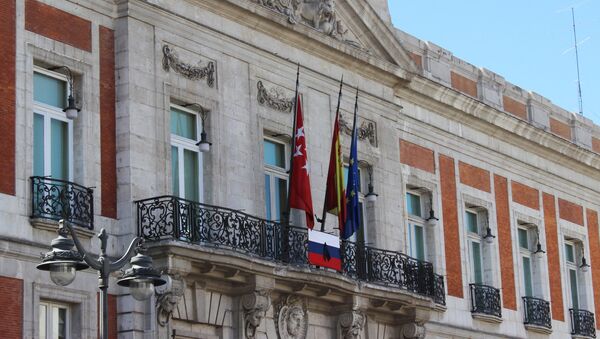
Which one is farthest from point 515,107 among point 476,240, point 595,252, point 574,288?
point 574,288

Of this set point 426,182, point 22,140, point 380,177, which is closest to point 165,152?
point 22,140

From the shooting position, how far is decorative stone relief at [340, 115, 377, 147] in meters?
30.1

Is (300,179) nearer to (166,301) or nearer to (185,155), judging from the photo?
(185,155)

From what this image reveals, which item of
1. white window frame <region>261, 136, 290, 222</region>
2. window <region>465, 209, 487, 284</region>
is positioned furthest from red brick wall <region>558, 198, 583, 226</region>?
white window frame <region>261, 136, 290, 222</region>

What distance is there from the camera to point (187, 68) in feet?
86.0

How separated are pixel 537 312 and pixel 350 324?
8575mm

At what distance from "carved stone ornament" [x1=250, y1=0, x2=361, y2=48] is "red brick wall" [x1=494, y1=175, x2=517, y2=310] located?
6599mm

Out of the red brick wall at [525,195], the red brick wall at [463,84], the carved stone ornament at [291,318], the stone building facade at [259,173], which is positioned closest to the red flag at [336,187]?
the stone building facade at [259,173]

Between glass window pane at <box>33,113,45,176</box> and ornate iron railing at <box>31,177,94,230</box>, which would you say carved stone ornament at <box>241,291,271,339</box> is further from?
glass window pane at <box>33,113,45,176</box>

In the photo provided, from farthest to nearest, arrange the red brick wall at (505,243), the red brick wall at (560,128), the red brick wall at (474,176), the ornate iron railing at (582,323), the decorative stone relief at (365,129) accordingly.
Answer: the red brick wall at (560,128) < the ornate iron railing at (582,323) < the red brick wall at (505,243) < the red brick wall at (474,176) < the decorative stone relief at (365,129)

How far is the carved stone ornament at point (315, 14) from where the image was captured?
28.8 metres

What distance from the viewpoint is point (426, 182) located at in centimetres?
3272

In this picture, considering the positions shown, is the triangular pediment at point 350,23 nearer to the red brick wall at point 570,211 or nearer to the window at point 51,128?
the window at point 51,128

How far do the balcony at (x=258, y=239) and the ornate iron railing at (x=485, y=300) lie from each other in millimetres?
2626
